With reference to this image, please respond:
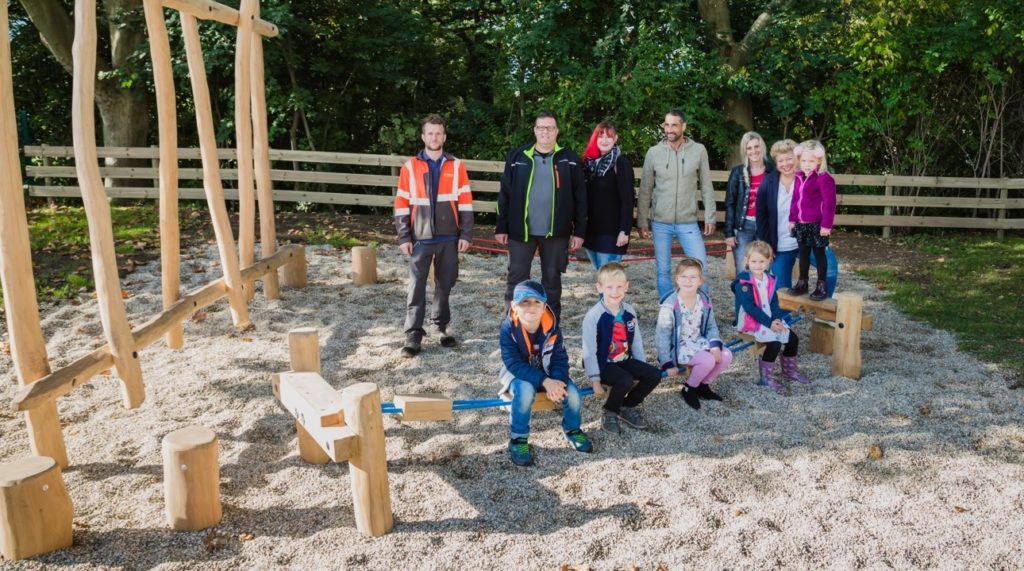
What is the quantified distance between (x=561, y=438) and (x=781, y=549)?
144cm

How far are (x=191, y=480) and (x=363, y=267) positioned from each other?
475 cm

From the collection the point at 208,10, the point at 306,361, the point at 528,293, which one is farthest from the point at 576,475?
the point at 208,10

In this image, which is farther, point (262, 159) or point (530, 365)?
A: point (262, 159)

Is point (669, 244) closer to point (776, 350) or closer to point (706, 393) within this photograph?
point (776, 350)

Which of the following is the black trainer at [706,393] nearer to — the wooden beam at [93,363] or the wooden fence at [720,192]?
the wooden beam at [93,363]

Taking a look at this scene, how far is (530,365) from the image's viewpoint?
13.5 feet

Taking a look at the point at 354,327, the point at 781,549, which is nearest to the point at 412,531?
the point at 781,549

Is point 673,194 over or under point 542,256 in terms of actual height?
over

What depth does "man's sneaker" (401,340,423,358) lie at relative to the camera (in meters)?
5.78

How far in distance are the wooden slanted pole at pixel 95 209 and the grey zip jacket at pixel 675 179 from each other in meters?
3.58

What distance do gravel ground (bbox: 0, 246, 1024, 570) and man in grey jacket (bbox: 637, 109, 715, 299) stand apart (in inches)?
42.2

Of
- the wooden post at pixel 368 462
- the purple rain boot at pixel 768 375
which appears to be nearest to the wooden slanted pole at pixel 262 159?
the wooden post at pixel 368 462

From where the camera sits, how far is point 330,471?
158 inches

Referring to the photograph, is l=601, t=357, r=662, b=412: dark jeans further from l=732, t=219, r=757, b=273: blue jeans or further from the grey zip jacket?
A: l=732, t=219, r=757, b=273: blue jeans
